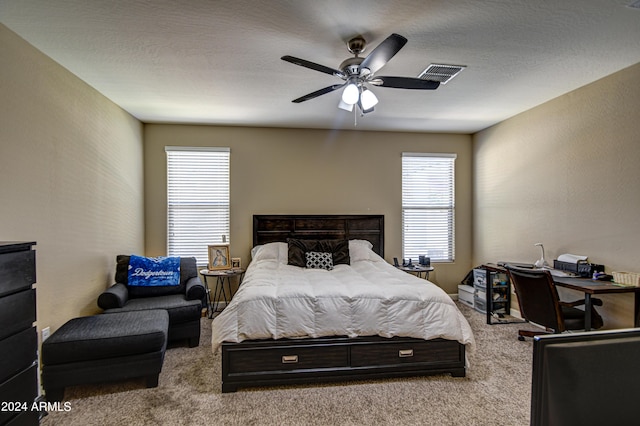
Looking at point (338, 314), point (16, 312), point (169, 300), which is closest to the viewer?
point (16, 312)

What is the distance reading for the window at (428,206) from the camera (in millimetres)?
5184

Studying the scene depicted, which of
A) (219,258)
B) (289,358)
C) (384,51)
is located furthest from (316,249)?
(384,51)

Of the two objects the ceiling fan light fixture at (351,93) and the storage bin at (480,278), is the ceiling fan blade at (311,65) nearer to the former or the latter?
the ceiling fan light fixture at (351,93)

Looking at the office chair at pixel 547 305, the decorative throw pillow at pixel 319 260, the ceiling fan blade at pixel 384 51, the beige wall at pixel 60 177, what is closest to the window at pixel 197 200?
the beige wall at pixel 60 177

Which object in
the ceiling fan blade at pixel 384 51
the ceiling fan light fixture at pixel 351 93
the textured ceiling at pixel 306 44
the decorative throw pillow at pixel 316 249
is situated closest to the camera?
the ceiling fan blade at pixel 384 51

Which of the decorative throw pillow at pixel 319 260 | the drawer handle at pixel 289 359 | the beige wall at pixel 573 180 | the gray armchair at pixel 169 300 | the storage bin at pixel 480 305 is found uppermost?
the beige wall at pixel 573 180

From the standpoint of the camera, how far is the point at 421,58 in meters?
2.72

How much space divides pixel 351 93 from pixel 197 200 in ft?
10.3

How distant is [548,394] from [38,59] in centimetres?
365

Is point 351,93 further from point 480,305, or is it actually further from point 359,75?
point 480,305

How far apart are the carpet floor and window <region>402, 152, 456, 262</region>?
2472 mm

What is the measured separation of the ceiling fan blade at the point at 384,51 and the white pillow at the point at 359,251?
2631mm

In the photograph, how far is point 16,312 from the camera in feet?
5.66

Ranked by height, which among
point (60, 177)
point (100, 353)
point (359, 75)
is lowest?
point (100, 353)
